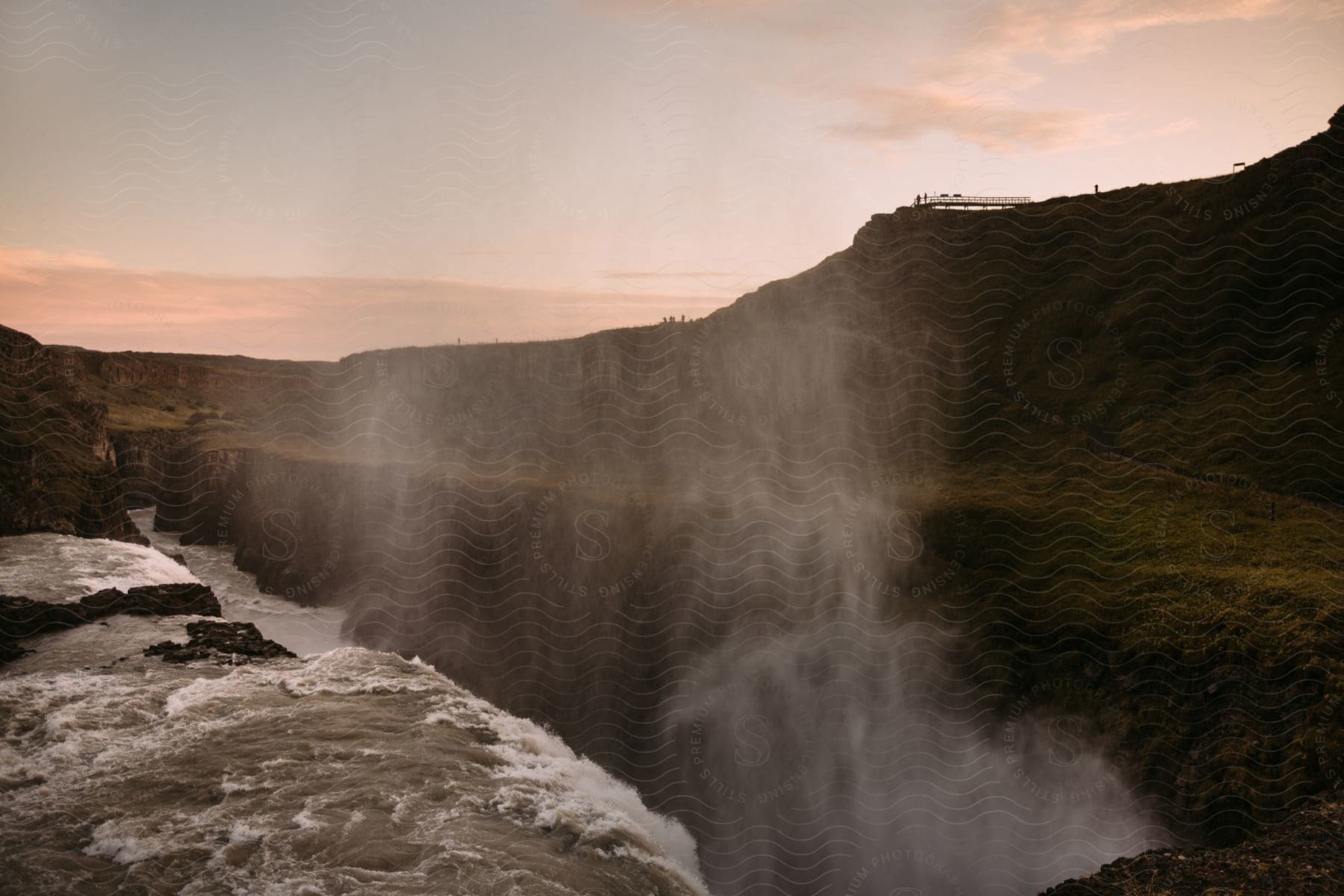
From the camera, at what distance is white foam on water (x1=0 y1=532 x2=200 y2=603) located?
29469 mm

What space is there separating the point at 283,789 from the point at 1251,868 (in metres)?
20.2

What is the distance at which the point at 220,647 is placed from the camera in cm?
2625

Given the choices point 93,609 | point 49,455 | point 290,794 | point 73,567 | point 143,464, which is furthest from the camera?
point 143,464

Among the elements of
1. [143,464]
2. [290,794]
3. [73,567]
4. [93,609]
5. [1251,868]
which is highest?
[143,464]

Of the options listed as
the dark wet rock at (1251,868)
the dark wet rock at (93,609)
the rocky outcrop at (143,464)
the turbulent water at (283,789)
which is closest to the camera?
the dark wet rock at (1251,868)

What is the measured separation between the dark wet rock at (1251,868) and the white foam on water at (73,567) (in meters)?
34.4

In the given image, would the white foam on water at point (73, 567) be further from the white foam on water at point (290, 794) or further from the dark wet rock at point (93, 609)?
the white foam on water at point (290, 794)

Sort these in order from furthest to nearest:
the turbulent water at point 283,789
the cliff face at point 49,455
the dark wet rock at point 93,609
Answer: the cliff face at point 49,455 < the dark wet rock at point 93,609 < the turbulent water at point 283,789

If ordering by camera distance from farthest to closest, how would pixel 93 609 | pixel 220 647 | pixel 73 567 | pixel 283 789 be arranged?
pixel 73 567 → pixel 93 609 → pixel 220 647 → pixel 283 789

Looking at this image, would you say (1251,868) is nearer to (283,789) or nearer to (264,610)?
(283,789)

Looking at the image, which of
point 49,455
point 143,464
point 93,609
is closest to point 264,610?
point 49,455

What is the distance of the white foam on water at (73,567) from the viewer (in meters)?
29.5

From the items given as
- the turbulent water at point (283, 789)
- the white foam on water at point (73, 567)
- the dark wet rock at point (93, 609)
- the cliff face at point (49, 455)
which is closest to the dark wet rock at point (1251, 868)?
the turbulent water at point (283, 789)

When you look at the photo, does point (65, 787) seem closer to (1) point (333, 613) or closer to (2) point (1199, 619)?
(2) point (1199, 619)
